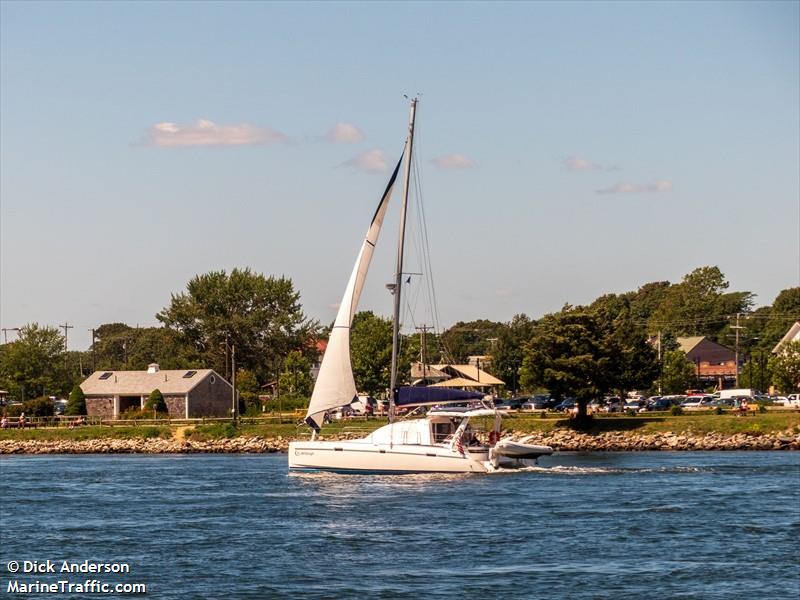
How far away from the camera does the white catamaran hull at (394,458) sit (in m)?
53.8

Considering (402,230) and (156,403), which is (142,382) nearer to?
(156,403)

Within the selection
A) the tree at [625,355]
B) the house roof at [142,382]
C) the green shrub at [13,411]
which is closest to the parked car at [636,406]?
the tree at [625,355]

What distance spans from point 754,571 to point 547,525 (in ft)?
27.7

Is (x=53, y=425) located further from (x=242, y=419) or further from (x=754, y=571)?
(x=754, y=571)

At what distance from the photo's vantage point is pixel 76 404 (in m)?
108

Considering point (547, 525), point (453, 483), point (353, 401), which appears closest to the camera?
point (547, 525)

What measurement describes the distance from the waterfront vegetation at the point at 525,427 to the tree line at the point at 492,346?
8.18 ft

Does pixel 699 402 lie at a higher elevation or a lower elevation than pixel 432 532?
higher

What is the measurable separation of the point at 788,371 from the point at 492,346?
52121 millimetres

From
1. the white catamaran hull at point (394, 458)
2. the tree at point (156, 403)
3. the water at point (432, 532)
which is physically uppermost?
the tree at point (156, 403)

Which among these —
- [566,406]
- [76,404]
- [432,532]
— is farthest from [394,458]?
[76,404]

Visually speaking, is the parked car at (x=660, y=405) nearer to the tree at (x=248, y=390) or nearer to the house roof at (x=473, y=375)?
the house roof at (x=473, y=375)

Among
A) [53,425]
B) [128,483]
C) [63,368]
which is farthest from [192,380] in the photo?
[128,483]

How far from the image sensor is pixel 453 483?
168ft
